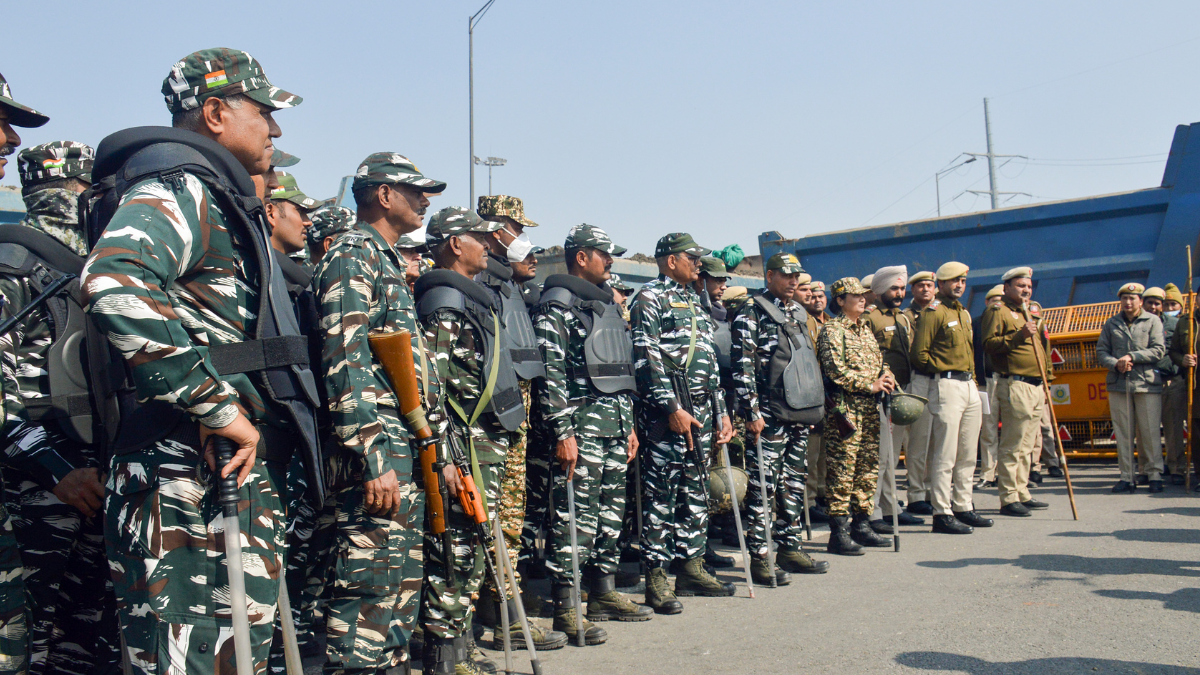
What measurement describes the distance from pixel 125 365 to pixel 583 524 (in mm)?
3168

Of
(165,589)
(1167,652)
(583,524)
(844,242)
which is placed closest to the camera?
(165,589)

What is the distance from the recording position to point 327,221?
18.0 feet

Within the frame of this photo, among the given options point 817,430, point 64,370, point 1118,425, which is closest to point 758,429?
point 817,430

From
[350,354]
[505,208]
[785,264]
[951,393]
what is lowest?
[951,393]

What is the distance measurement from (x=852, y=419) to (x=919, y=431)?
1.69 metres

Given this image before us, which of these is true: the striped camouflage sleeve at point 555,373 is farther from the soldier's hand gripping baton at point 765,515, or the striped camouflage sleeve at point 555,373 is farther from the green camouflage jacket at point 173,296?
the green camouflage jacket at point 173,296

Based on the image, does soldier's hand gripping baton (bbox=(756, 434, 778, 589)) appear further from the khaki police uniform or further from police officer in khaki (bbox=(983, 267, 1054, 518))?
police officer in khaki (bbox=(983, 267, 1054, 518))

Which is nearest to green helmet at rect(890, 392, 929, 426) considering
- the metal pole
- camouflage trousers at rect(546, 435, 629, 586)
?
camouflage trousers at rect(546, 435, 629, 586)

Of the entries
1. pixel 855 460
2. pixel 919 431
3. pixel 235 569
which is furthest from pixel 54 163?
pixel 919 431

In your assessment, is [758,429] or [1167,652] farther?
[758,429]

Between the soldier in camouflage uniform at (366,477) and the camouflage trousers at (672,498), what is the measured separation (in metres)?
2.45

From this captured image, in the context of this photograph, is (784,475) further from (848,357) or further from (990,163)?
(990,163)

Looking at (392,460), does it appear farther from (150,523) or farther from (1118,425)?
A: (1118,425)

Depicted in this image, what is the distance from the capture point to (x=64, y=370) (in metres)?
2.92
